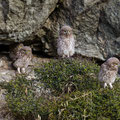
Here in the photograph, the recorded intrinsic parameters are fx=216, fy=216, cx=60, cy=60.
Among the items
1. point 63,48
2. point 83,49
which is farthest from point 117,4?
point 63,48

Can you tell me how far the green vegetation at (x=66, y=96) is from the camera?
11.8ft

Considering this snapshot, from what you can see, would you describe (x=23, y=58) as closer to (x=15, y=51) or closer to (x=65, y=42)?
(x=15, y=51)

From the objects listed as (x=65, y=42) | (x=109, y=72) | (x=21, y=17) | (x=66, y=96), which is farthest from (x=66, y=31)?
(x=66, y=96)

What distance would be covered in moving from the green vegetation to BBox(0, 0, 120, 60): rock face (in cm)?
217

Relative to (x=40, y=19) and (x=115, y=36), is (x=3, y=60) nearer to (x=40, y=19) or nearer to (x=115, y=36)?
(x=40, y=19)

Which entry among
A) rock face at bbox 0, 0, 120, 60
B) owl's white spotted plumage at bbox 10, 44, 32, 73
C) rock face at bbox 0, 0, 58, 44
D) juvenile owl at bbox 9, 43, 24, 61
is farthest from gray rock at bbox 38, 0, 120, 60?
owl's white spotted plumage at bbox 10, 44, 32, 73

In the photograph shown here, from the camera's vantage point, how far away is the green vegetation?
359 centimetres

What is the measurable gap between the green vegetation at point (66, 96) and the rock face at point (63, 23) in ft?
7.12

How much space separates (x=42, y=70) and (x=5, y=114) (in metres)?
1.20

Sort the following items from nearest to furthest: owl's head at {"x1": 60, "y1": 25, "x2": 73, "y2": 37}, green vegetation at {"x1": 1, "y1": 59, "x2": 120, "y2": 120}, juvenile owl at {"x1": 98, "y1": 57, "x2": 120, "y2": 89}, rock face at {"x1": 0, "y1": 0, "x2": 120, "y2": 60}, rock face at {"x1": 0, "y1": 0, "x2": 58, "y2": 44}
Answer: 1. green vegetation at {"x1": 1, "y1": 59, "x2": 120, "y2": 120}
2. juvenile owl at {"x1": 98, "y1": 57, "x2": 120, "y2": 89}
3. owl's head at {"x1": 60, "y1": 25, "x2": 73, "y2": 37}
4. rock face at {"x1": 0, "y1": 0, "x2": 58, "y2": 44}
5. rock face at {"x1": 0, "y1": 0, "x2": 120, "y2": 60}

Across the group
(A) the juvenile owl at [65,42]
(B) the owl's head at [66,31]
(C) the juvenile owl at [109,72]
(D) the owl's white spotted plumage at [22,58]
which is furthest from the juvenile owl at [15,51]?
(C) the juvenile owl at [109,72]

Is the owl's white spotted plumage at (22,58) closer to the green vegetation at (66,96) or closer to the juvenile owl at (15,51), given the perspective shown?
the juvenile owl at (15,51)

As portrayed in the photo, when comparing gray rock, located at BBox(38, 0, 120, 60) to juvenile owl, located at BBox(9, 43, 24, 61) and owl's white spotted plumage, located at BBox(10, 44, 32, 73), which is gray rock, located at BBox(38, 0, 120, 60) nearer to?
juvenile owl, located at BBox(9, 43, 24, 61)

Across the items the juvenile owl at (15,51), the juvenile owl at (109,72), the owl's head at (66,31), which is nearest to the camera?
the juvenile owl at (109,72)
